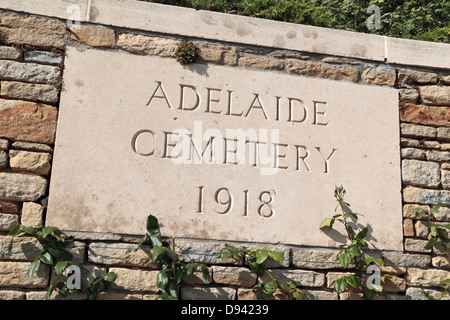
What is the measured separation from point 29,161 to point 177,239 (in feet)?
3.86

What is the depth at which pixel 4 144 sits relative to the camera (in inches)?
146

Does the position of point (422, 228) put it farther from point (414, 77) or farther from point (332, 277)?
point (414, 77)

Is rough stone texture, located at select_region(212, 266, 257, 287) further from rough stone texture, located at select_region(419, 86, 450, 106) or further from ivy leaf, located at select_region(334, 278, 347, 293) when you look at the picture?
rough stone texture, located at select_region(419, 86, 450, 106)

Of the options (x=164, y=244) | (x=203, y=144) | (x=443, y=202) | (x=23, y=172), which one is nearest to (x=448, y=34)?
(x=443, y=202)

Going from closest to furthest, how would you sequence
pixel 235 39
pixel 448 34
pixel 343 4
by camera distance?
pixel 235 39
pixel 448 34
pixel 343 4

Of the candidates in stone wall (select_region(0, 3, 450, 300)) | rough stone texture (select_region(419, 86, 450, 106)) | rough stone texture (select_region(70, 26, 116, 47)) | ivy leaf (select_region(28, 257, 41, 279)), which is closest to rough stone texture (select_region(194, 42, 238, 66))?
stone wall (select_region(0, 3, 450, 300))

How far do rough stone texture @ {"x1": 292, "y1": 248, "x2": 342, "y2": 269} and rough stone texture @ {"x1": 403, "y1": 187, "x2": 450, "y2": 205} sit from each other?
0.81 meters

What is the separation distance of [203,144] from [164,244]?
2.66ft

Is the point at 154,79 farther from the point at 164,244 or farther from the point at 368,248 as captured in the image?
the point at 368,248

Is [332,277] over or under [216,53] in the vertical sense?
under

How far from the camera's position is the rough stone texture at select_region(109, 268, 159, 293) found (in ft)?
12.0

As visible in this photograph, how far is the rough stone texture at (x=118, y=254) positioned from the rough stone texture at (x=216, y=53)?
159 centimetres

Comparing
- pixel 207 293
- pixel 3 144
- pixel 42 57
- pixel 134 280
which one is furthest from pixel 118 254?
pixel 42 57

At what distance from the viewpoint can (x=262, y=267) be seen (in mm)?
3844
